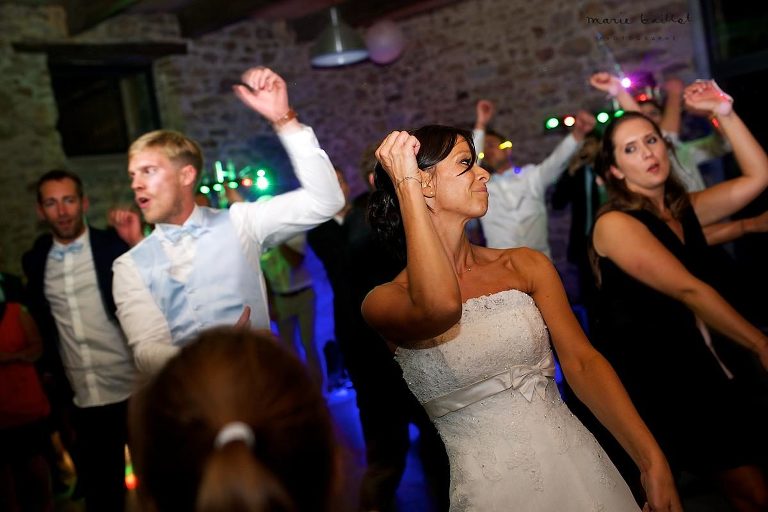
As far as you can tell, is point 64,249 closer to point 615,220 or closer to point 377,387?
point 377,387

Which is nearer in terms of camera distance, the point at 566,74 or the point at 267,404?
the point at 267,404

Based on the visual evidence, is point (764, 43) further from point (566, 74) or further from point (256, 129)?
point (256, 129)

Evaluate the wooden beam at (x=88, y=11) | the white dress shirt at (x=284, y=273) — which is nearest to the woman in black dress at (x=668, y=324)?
the white dress shirt at (x=284, y=273)

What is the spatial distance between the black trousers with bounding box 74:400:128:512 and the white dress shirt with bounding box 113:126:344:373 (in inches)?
36.0

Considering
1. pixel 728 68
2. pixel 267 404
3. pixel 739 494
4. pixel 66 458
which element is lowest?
pixel 66 458

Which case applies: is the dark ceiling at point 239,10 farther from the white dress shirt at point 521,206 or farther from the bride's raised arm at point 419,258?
the bride's raised arm at point 419,258

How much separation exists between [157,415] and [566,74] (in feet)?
21.5

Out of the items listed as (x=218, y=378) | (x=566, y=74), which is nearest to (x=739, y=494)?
(x=218, y=378)

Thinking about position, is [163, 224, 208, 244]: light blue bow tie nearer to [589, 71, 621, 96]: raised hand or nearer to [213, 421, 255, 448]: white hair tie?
[213, 421, 255, 448]: white hair tie

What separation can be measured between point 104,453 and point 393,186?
1841 mm

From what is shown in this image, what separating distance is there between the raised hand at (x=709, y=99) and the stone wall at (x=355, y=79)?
3.31 metres

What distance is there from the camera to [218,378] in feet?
2.98

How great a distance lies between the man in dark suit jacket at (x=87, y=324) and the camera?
309 cm

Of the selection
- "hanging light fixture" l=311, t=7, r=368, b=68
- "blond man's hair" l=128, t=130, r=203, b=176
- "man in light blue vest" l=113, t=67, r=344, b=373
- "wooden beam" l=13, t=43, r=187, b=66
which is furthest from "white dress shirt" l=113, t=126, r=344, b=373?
"wooden beam" l=13, t=43, r=187, b=66
